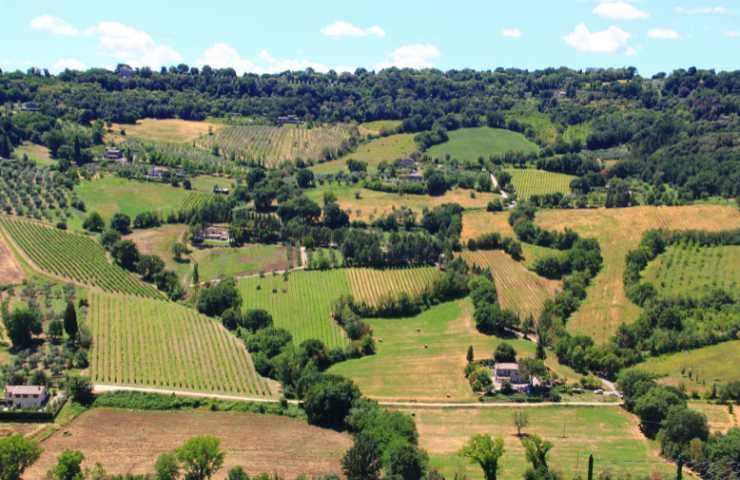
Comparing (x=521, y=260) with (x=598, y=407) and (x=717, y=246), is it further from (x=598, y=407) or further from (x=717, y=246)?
(x=598, y=407)

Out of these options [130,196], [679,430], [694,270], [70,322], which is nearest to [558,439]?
[679,430]

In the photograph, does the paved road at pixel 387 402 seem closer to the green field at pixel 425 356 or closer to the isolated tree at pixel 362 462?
the green field at pixel 425 356

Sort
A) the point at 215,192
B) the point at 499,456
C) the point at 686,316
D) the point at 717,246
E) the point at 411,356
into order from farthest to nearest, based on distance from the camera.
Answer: the point at 215,192
the point at 717,246
the point at 686,316
the point at 411,356
the point at 499,456

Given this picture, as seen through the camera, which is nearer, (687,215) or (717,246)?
(717,246)

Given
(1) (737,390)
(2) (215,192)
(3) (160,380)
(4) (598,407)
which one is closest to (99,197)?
(2) (215,192)

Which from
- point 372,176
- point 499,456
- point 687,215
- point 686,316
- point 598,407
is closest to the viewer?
point 499,456

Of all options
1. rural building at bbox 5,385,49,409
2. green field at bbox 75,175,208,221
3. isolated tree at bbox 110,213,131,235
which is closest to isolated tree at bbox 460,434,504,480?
rural building at bbox 5,385,49,409

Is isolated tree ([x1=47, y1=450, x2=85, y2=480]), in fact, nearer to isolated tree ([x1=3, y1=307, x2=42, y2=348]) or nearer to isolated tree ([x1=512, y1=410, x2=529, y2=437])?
isolated tree ([x1=3, y1=307, x2=42, y2=348])
